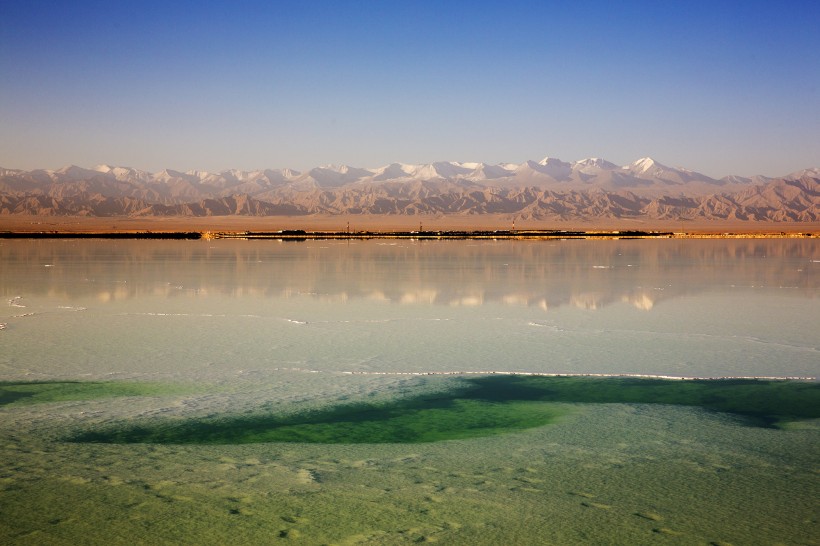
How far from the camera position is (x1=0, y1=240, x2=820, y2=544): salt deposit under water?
512cm

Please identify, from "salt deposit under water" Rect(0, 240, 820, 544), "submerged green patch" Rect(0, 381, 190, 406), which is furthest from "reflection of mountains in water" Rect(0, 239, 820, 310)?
"submerged green patch" Rect(0, 381, 190, 406)

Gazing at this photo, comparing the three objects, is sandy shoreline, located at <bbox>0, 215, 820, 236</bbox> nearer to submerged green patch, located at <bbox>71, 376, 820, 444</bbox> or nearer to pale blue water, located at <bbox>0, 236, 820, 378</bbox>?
pale blue water, located at <bbox>0, 236, 820, 378</bbox>

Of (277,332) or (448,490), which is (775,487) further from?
(277,332)

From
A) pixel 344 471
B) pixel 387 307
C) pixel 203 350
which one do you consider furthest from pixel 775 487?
pixel 387 307

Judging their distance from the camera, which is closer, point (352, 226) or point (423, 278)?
point (423, 278)

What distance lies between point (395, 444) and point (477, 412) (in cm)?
138

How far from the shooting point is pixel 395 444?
6.90 metres

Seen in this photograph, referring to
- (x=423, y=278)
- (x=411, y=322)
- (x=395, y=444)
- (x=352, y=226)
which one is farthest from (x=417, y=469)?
(x=352, y=226)

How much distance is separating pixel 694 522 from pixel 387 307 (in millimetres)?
11457

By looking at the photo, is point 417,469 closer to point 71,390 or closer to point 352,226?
point 71,390

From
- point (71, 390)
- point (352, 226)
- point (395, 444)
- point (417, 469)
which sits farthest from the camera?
point (352, 226)

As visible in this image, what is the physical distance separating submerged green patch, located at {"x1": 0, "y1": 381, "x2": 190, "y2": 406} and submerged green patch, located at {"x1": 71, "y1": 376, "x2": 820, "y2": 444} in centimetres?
143


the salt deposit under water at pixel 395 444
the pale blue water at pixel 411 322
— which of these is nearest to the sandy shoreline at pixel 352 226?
the pale blue water at pixel 411 322

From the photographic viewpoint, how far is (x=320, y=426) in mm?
7445
